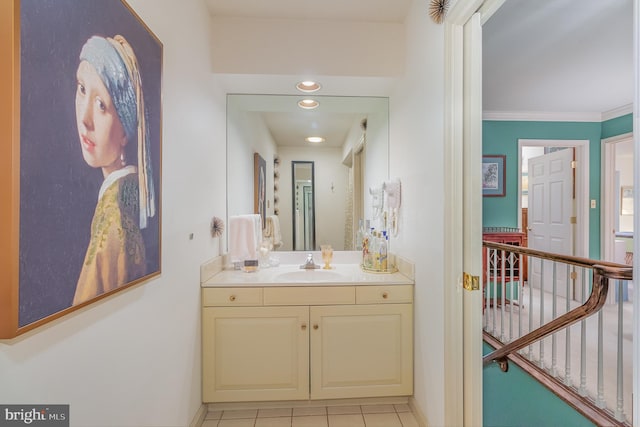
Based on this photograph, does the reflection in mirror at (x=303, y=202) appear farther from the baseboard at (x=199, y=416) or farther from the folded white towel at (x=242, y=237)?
the baseboard at (x=199, y=416)

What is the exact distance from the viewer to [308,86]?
2.12m

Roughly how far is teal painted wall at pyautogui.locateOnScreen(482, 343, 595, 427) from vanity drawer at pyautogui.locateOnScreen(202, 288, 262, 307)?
63.0 inches

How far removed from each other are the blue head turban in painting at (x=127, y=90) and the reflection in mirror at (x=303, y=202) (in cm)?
143

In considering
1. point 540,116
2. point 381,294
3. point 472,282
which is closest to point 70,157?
point 472,282

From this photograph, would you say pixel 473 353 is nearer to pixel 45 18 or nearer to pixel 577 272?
pixel 45 18

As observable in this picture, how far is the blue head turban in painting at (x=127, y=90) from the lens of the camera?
85cm

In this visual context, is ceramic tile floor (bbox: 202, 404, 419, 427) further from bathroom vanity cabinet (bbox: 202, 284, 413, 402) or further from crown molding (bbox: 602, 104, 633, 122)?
crown molding (bbox: 602, 104, 633, 122)

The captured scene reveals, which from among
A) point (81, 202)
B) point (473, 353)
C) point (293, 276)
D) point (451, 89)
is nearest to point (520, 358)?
point (473, 353)

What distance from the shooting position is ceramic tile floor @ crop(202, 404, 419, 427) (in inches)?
69.8

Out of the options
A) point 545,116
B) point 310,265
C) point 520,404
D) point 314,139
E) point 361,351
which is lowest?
point 520,404

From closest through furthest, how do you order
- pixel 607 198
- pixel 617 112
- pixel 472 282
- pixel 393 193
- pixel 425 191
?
pixel 472 282, pixel 425 191, pixel 393 193, pixel 617 112, pixel 607 198

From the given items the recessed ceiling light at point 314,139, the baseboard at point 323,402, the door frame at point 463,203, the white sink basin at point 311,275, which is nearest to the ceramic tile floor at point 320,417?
the baseboard at point 323,402

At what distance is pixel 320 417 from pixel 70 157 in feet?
6.12

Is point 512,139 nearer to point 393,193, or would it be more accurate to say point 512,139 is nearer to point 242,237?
point 393,193
